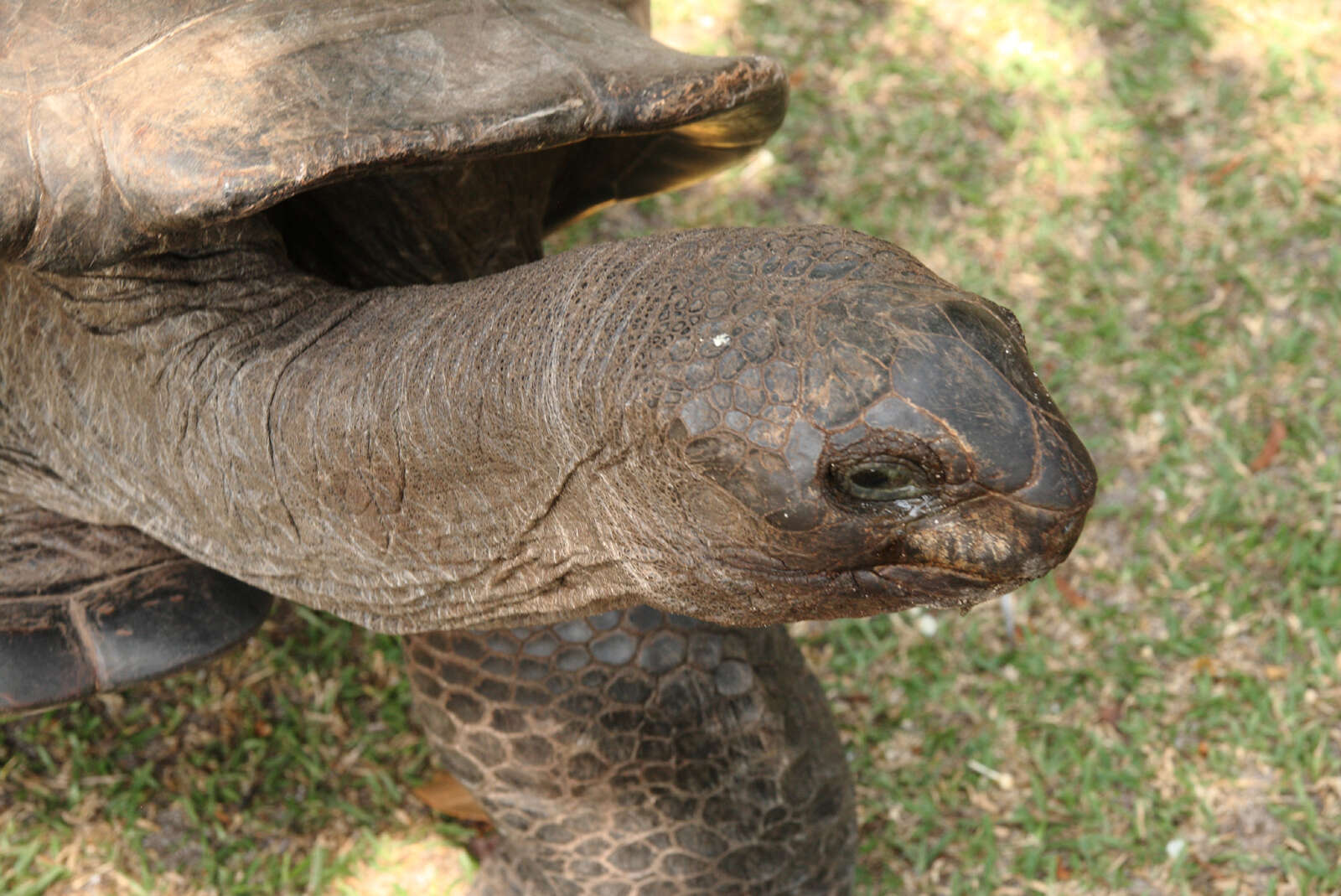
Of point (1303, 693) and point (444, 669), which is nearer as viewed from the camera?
point (444, 669)

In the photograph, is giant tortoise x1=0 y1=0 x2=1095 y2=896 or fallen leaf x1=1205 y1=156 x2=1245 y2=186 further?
→ fallen leaf x1=1205 y1=156 x2=1245 y2=186

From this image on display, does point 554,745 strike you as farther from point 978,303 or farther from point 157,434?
point 978,303

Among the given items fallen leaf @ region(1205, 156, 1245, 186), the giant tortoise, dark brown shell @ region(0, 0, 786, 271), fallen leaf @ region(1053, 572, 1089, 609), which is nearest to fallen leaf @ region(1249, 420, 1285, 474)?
fallen leaf @ region(1053, 572, 1089, 609)

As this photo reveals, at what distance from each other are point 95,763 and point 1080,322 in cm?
267

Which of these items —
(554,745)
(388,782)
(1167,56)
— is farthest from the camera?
(1167,56)

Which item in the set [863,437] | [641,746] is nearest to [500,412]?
[863,437]

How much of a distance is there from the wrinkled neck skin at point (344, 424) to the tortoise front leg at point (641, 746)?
46cm

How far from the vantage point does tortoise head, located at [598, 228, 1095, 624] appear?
3.22 ft

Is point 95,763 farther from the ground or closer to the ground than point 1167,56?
closer to the ground

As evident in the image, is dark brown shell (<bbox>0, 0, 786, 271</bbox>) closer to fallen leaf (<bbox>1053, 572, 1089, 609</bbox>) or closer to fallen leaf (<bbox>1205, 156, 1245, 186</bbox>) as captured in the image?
fallen leaf (<bbox>1053, 572, 1089, 609</bbox>)

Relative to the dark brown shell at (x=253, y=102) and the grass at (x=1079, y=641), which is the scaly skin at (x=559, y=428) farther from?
the grass at (x=1079, y=641)

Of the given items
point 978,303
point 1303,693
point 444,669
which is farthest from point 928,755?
point 978,303

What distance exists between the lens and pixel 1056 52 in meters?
3.90

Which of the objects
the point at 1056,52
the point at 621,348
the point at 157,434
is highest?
the point at 621,348
